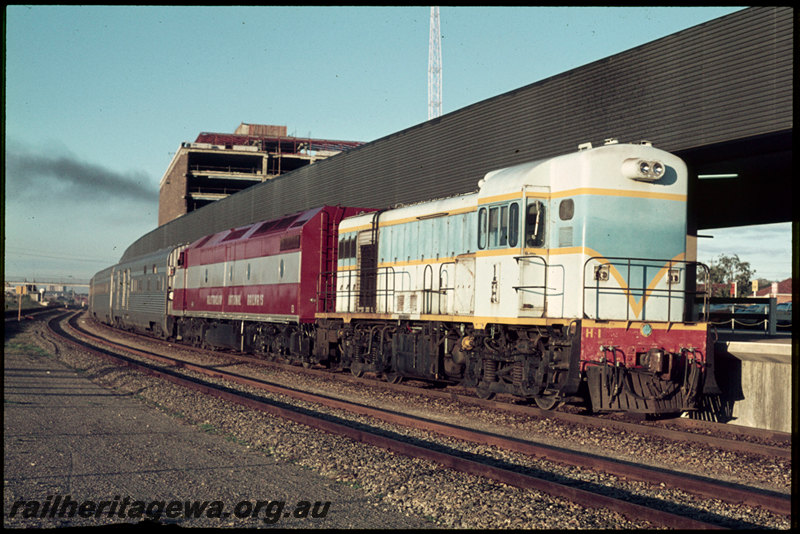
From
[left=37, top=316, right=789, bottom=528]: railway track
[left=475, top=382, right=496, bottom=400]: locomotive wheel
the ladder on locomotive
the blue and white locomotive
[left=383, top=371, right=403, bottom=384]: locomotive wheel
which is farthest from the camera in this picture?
the ladder on locomotive

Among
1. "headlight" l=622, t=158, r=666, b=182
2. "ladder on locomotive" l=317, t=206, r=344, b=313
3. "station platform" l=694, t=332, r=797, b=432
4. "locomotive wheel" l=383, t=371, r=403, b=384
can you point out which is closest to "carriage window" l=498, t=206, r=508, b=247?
"headlight" l=622, t=158, r=666, b=182

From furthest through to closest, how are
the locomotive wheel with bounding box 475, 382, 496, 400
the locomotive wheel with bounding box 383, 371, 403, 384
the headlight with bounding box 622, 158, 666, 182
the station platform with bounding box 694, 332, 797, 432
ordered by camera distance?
→ the locomotive wheel with bounding box 383, 371, 403, 384, the locomotive wheel with bounding box 475, 382, 496, 400, the station platform with bounding box 694, 332, 797, 432, the headlight with bounding box 622, 158, 666, 182

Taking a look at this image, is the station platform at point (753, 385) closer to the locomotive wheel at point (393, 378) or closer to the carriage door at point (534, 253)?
the carriage door at point (534, 253)

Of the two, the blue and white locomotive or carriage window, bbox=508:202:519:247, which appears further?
carriage window, bbox=508:202:519:247

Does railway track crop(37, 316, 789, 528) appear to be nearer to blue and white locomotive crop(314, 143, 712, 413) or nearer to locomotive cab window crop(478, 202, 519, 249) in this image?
blue and white locomotive crop(314, 143, 712, 413)

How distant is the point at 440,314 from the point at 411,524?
7722 mm

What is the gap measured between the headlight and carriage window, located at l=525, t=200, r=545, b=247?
1.36 meters

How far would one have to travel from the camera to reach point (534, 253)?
1115 cm

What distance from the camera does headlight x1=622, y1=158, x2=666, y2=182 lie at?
10.7 metres

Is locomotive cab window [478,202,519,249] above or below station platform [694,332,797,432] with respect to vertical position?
above

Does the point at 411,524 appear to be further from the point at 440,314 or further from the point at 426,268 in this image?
the point at 426,268

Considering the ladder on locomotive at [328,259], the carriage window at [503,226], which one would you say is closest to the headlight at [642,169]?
the carriage window at [503,226]

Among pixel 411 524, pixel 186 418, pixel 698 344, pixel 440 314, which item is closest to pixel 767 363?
pixel 698 344

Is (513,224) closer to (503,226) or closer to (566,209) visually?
(503,226)
